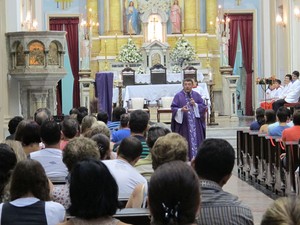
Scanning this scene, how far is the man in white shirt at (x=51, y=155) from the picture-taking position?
640cm

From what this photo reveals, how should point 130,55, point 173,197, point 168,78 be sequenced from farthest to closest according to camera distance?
1. point 130,55
2. point 168,78
3. point 173,197

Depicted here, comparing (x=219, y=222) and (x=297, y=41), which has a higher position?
(x=297, y=41)

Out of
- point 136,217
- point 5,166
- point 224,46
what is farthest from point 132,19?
point 136,217

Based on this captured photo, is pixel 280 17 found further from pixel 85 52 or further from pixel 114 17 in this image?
pixel 85 52

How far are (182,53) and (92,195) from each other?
2264cm

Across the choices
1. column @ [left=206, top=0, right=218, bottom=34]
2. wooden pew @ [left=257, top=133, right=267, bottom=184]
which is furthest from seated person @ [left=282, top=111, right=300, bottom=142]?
column @ [left=206, top=0, right=218, bottom=34]

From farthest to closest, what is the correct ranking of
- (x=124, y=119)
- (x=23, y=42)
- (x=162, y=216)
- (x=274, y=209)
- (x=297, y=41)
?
(x=297, y=41)
(x=23, y=42)
(x=124, y=119)
(x=162, y=216)
(x=274, y=209)

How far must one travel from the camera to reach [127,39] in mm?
26469

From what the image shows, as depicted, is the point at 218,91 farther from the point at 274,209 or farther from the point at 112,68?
the point at 274,209

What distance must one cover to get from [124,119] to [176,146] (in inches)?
190

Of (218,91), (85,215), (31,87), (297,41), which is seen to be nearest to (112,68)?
(218,91)

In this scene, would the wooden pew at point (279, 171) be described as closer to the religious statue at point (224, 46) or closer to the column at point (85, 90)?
the column at point (85, 90)

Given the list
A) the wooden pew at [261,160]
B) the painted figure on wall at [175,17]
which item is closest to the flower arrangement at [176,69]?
the painted figure on wall at [175,17]

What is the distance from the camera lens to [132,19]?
2672 centimetres
